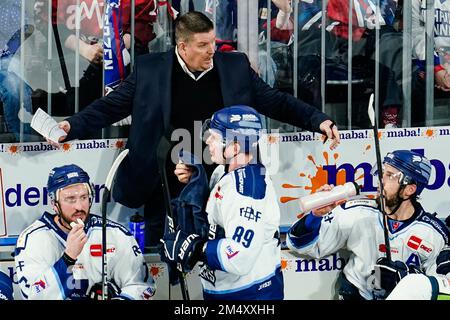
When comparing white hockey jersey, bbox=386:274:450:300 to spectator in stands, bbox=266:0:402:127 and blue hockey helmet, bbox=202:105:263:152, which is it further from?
spectator in stands, bbox=266:0:402:127

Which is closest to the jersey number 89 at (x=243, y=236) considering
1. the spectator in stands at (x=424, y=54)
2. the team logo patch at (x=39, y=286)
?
the team logo patch at (x=39, y=286)

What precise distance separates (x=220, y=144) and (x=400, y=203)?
885 mm

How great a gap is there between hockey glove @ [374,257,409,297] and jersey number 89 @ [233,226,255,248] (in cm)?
67

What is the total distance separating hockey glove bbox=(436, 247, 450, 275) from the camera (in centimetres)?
520

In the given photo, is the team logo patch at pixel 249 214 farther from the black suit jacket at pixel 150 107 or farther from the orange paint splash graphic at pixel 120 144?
the orange paint splash graphic at pixel 120 144

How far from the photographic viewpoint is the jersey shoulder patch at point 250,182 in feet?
16.1

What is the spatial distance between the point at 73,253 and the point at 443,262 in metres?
1.65

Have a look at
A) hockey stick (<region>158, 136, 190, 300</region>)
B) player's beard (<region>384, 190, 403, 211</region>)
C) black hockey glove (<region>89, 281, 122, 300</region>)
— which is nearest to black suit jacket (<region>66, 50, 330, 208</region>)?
hockey stick (<region>158, 136, 190, 300</region>)

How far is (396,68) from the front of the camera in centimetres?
525

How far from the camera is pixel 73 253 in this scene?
497 centimetres

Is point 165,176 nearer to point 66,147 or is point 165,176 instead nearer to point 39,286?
point 66,147

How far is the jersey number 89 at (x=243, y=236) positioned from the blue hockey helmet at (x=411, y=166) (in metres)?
0.78
